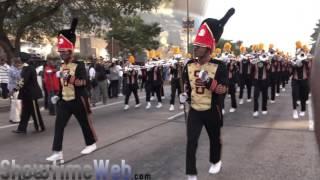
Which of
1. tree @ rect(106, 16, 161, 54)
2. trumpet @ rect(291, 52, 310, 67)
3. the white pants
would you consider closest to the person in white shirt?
the white pants

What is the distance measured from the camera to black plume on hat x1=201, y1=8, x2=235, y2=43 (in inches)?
240

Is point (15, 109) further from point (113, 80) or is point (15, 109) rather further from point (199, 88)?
point (113, 80)

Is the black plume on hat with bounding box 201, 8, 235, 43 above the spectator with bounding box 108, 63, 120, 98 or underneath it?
above

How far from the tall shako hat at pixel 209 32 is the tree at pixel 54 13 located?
44.9 ft

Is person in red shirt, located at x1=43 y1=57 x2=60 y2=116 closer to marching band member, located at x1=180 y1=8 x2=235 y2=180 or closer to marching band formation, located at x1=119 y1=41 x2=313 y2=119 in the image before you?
marching band formation, located at x1=119 y1=41 x2=313 y2=119

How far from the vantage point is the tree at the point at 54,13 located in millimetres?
20859

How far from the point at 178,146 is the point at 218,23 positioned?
3.10 metres

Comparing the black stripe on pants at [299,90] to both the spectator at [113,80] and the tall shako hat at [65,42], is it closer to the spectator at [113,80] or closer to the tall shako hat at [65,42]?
the tall shako hat at [65,42]

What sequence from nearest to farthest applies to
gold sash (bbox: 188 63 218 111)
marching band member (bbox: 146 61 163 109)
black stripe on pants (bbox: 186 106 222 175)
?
black stripe on pants (bbox: 186 106 222 175) < gold sash (bbox: 188 63 218 111) < marching band member (bbox: 146 61 163 109)

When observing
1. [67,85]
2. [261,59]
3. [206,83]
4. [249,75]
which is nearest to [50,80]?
[261,59]

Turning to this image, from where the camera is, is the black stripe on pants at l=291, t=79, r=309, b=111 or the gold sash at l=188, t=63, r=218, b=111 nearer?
the gold sash at l=188, t=63, r=218, b=111

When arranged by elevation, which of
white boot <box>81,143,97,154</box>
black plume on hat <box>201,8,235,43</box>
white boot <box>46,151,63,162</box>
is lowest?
white boot <box>81,143,97,154</box>

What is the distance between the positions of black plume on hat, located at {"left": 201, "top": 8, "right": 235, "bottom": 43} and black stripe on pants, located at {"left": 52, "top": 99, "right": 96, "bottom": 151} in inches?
103

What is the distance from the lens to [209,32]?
19.9 feet
